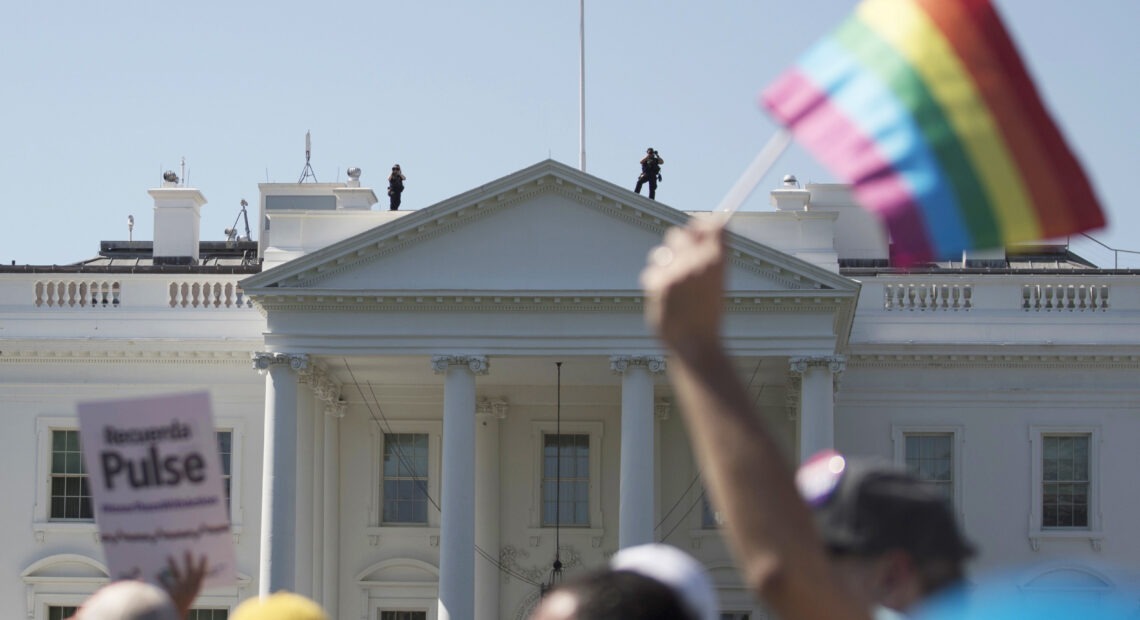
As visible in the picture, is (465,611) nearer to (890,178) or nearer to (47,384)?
(47,384)

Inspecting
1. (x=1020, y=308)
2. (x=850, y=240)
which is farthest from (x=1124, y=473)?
(x=850, y=240)

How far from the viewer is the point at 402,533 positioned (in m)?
36.3

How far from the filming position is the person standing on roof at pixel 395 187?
125 ft

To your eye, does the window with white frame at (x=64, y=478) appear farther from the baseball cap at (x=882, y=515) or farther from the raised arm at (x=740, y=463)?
the raised arm at (x=740, y=463)

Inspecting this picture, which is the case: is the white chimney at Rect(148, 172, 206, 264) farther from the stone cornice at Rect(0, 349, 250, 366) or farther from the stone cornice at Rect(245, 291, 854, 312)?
the stone cornice at Rect(245, 291, 854, 312)

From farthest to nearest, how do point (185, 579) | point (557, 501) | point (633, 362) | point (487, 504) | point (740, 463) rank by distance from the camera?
point (557, 501) → point (487, 504) → point (633, 362) → point (185, 579) → point (740, 463)

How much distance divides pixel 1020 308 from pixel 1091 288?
1.54 m

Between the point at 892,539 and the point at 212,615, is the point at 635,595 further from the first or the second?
the point at 212,615

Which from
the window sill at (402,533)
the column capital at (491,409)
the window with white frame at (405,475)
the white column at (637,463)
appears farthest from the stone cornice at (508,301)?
the window sill at (402,533)

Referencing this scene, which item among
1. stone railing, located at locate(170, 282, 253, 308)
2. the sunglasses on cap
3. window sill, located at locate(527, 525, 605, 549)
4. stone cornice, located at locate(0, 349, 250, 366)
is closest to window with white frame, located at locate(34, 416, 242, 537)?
stone cornice, located at locate(0, 349, 250, 366)

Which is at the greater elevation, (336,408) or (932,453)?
(336,408)

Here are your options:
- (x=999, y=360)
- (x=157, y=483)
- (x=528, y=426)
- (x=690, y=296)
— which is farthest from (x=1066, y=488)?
(x=690, y=296)

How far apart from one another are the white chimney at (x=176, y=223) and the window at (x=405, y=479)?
8116 millimetres

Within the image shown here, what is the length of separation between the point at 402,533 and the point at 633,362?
6613mm
